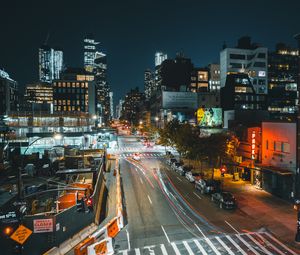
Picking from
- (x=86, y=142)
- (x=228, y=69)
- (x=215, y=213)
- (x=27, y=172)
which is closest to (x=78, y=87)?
(x=86, y=142)

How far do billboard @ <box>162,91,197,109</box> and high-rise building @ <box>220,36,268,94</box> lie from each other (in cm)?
1771

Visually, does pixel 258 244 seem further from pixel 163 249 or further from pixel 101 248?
pixel 101 248

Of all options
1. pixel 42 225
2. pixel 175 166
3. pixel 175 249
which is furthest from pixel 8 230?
pixel 175 166

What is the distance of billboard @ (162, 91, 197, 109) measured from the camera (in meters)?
130

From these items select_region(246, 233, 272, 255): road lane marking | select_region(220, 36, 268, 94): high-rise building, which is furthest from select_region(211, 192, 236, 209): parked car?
select_region(220, 36, 268, 94): high-rise building

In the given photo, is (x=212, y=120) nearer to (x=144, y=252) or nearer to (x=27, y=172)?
(x=27, y=172)

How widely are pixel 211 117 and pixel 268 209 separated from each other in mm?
55178

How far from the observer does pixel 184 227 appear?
2502 cm

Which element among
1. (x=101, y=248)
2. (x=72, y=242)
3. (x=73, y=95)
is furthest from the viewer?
(x=73, y=95)

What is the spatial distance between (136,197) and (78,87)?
386ft

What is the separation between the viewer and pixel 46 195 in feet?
109

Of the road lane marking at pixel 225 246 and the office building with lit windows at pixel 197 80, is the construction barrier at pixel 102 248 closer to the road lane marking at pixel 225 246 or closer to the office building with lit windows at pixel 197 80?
the road lane marking at pixel 225 246

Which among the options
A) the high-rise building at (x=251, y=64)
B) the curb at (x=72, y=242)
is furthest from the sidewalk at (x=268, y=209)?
the high-rise building at (x=251, y=64)

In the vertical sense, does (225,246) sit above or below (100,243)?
below
